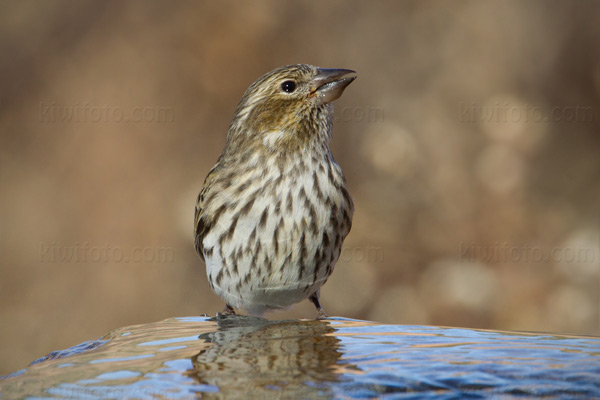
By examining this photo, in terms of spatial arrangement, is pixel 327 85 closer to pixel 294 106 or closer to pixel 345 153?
pixel 294 106

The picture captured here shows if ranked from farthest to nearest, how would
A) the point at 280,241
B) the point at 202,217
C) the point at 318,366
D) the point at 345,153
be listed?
1. the point at 345,153
2. the point at 202,217
3. the point at 280,241
4. the point at 318,366

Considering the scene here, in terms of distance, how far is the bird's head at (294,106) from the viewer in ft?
14.4

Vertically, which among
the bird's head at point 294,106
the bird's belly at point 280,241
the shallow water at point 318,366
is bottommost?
the shallow water at point 318,366

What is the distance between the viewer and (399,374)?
268 centimetres

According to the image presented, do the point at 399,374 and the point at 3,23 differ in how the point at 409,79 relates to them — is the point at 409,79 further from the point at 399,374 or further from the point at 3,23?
the point at 399,374

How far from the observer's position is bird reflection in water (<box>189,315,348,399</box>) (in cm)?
252

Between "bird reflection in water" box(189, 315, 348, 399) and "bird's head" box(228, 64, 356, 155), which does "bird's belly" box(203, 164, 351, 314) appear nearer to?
"bird's head" box(228, 64, 356, 155)

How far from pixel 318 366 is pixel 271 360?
173 millimetres

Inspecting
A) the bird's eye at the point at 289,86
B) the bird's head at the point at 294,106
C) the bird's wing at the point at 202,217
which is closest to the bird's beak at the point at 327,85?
the bird's head at the point at 294,106

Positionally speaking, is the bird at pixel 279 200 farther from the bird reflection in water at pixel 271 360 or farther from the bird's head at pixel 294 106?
the bird reflection in water at pixel 271 360

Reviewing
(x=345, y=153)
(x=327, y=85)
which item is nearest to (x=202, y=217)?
(x=327, y=85)

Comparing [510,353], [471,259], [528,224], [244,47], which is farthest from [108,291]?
[510,353]

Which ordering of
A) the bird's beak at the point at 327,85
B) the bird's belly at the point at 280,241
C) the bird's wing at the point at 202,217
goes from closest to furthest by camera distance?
the bird's belly at the point at 280,241 → the bird's beak at the point at 327,85 → the bird's wing at the point at 202,217

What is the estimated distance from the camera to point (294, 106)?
Result: 4414 mm
